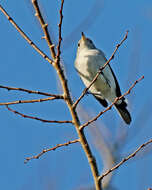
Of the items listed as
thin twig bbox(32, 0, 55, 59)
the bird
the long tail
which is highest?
the bird

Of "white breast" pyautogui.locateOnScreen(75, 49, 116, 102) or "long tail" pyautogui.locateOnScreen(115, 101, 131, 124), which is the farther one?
"long tail" pyautogui.locateOnScreen(115, 101, 131, 124)

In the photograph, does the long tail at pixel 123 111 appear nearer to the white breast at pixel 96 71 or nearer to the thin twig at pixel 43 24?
the white breast at pixel 96 71

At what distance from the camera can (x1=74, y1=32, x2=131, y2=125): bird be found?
4621 millimetres

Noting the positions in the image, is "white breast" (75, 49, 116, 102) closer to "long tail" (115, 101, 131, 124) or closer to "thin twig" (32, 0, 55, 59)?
"long tail" (115, 101, 131, 124)

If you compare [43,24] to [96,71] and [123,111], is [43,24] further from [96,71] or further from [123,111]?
A: [123,111]

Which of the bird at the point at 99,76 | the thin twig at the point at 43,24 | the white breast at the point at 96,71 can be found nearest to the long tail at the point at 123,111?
the bird at the point at 99,76

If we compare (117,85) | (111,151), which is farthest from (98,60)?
(111,151)

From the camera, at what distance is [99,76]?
15.2 ft

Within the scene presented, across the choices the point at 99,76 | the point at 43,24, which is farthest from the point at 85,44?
the point at 43,24

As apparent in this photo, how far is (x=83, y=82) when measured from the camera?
500 cm

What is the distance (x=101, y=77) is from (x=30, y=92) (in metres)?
2.61

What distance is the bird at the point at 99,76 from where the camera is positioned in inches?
182

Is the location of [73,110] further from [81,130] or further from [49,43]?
[49,43]

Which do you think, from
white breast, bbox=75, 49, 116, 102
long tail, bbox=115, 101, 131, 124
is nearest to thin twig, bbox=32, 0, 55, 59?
white breast, bbox=75, 49, 116, 102
